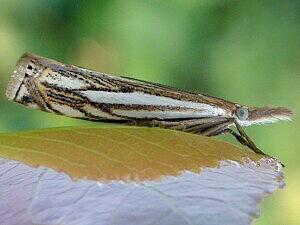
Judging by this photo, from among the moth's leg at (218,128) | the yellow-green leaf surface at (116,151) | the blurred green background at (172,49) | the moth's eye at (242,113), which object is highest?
the blurred green background at (172,49)

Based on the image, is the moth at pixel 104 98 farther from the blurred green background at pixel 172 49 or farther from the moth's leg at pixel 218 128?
the blurred green background at pixel 172 49

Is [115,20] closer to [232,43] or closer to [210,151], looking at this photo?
[232,43]

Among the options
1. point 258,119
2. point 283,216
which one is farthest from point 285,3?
point 258,119

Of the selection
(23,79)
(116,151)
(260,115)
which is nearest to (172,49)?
(260,115)

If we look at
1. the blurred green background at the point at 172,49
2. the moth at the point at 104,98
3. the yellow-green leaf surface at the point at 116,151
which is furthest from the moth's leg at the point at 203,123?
the blurred green background at the point at 172,49

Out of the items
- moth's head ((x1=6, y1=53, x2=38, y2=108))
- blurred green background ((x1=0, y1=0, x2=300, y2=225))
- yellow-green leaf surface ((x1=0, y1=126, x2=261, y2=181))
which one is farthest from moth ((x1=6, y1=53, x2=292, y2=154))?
blurred green background ((x1=0, y1=0, x2=300, y2=225))
